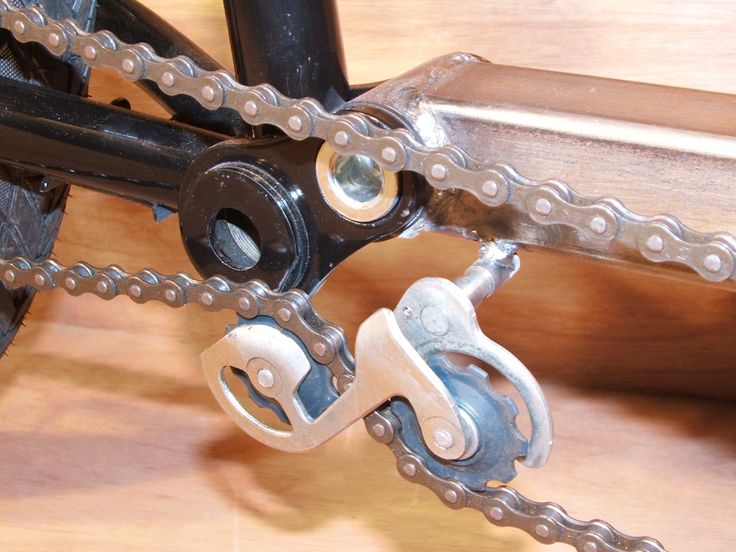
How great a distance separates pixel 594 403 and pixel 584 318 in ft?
0.31

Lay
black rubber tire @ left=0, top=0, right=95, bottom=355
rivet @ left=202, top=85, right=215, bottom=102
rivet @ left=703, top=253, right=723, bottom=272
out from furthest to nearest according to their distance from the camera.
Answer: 1. black rubber tire @ left=0, top=0, right=95, bottom=355
2. rivet @ left=202, top=85, right=215, bottom=102
3. rivet @ left=703, top=253, right=723, bottom=272

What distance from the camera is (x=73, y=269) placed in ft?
2.20

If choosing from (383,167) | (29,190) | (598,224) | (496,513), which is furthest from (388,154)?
(29,190)

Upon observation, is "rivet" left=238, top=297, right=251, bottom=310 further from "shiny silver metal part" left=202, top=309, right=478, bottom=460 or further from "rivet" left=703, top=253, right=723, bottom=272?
"rivet" left=703, top=253, right=723, bottom=272

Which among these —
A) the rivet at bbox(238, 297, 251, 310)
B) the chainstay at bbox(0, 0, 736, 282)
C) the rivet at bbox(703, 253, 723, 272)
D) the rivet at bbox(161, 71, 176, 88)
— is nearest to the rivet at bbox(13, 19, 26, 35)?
the chainstay at bbox(0, 0, 736, 282)

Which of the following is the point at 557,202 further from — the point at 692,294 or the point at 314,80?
the point at 692,294

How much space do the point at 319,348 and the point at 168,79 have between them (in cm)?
18

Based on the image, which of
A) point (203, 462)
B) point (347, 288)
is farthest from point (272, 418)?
point (347, 288)

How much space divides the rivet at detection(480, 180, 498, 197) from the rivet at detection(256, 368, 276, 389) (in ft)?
0.59

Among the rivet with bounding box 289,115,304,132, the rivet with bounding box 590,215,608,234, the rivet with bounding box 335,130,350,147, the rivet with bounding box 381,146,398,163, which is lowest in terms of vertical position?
the rivet with bounding box 289,115,304,132

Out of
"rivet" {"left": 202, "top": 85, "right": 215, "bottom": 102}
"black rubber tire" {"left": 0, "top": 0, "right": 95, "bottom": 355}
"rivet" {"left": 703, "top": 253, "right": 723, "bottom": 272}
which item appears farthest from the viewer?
"black rubber tire" {"left": 0, "top": 0, "right": 95, "bottom": 355}

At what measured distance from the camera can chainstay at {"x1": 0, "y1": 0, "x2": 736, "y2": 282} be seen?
479 millimetres

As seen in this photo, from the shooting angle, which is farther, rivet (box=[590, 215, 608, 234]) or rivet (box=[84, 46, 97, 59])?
rivet (box=[84, 46, 97, 59])

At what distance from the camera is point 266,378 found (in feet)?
1.97
